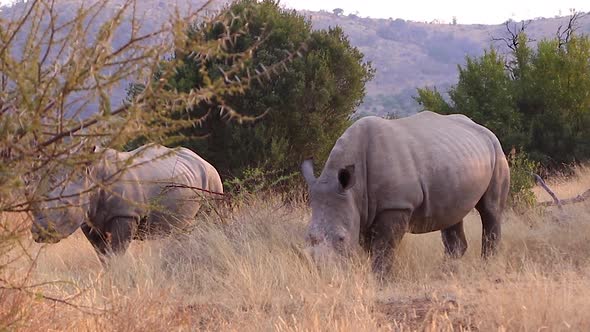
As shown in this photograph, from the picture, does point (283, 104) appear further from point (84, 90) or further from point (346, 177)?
point (84, 90)

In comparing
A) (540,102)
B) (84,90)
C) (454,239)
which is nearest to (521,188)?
(454,239)

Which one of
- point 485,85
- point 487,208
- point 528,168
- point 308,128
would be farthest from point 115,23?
point 485,85

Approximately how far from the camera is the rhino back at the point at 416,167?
7.45 m

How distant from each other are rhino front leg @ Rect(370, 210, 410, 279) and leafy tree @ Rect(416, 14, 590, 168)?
41.1ft

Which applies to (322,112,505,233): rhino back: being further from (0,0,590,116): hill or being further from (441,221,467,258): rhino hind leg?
(0,0,590,116): hill

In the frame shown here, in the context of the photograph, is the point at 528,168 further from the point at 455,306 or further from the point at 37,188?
the point at 37,188

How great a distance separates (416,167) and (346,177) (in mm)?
789

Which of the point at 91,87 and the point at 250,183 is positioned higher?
the point at 91,87

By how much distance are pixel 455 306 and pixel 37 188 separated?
2849 mm

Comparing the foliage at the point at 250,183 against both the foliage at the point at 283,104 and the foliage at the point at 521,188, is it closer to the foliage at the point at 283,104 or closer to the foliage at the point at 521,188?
the foliage at the point at 283,104

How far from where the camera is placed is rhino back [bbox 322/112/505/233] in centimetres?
745

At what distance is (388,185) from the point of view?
7426 mm

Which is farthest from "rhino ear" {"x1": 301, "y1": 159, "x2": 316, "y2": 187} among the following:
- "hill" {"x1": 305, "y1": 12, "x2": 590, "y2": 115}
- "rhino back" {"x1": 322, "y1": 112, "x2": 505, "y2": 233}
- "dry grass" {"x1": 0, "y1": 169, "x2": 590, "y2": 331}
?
"hill" {"x1": 305, "y1": 12, "x2": 590, "y2": 115}

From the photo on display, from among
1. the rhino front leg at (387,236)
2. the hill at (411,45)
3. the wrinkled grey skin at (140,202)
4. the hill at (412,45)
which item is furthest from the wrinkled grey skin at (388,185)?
the hill at (412,45)
